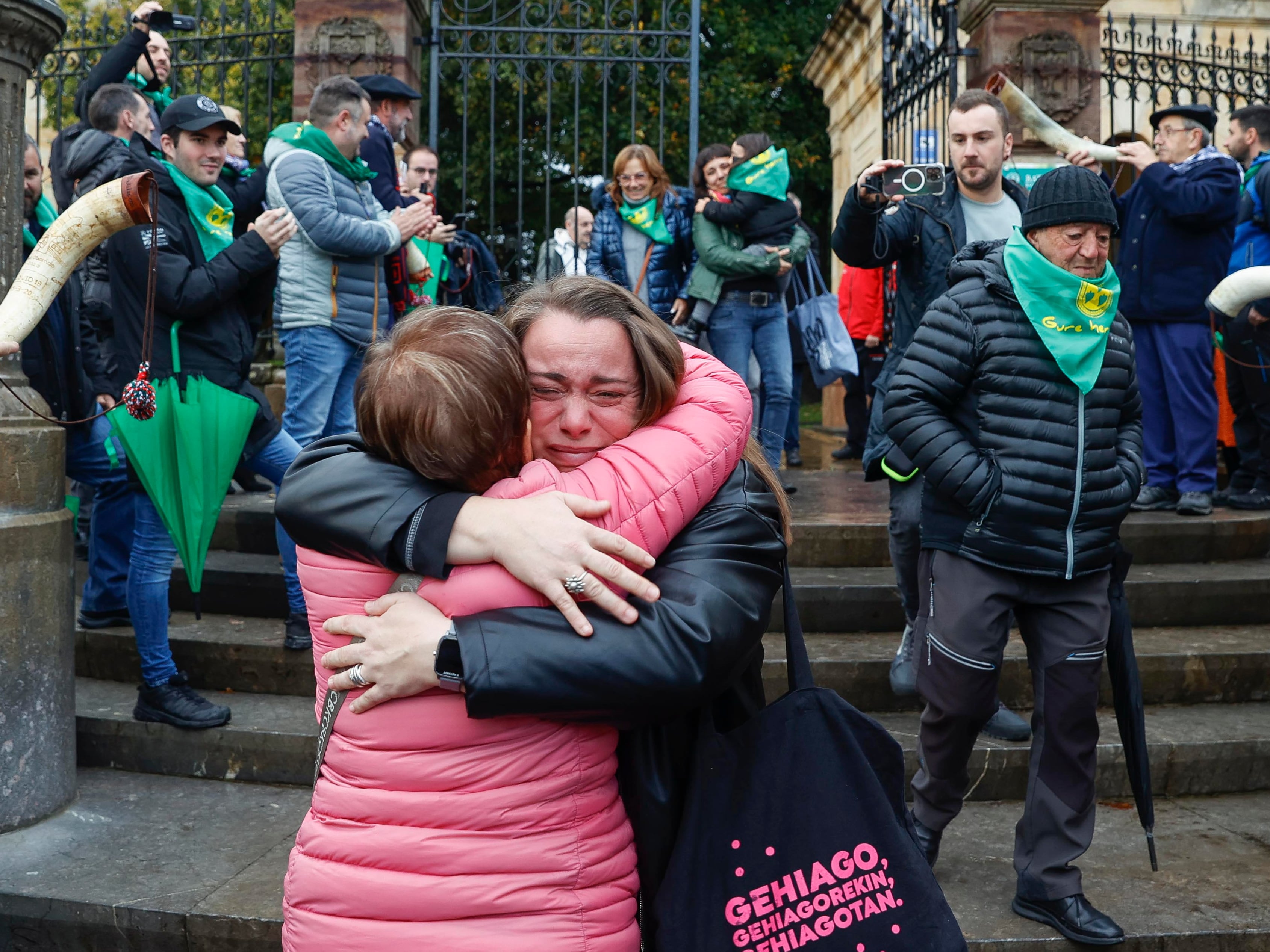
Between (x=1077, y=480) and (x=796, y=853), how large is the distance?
1.81 metres

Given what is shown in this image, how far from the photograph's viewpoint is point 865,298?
9.09m

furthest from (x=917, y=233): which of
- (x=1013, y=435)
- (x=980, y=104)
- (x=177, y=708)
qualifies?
Result: (x=177, y=708)

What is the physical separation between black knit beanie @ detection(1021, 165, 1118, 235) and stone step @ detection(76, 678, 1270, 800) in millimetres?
1814

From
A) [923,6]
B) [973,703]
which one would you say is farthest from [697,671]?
[923,6]

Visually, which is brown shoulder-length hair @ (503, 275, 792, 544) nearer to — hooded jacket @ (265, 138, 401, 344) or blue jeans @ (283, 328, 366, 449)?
hooded jacket @ (265, 138, 401, 344)

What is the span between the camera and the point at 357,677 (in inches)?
63.2

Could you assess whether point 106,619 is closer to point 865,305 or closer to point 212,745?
point 212,745

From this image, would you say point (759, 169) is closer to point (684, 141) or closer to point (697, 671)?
point (697, 671)

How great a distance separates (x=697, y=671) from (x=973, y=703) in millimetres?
1883

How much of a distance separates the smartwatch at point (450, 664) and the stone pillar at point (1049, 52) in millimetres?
7374

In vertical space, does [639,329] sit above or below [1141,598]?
above

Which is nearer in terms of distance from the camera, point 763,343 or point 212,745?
point 212,745

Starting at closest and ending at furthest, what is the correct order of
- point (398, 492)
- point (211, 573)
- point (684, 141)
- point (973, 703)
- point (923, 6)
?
point (398, 492) → point (973, 703) → point (211, 573) → point (923, 6) → point (684, 141)

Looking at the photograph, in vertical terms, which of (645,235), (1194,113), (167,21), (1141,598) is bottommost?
(1141,598)
